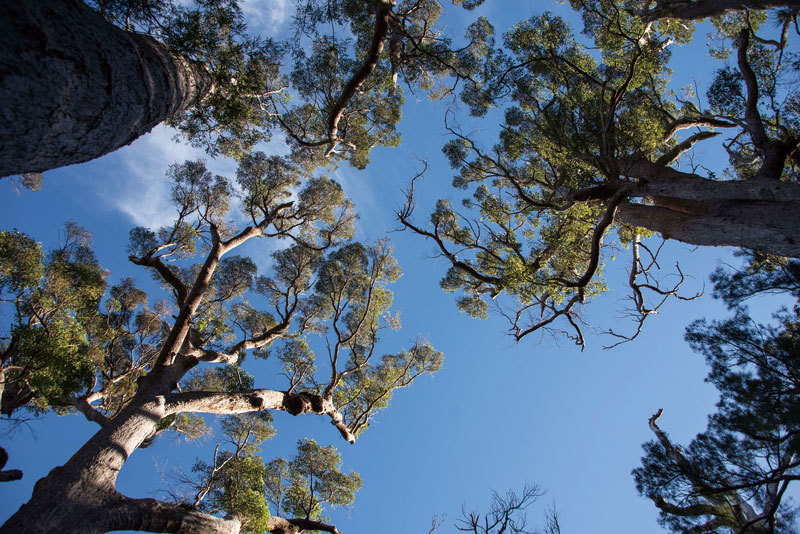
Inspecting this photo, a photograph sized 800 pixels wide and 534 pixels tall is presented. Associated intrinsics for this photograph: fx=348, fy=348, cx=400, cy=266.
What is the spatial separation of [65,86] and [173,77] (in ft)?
6.05

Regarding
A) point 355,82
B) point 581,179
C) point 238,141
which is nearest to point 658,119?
point 581,179

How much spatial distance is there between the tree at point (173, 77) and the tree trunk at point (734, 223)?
22.5 ft

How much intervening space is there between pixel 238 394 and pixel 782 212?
336 inches

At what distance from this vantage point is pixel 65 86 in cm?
222

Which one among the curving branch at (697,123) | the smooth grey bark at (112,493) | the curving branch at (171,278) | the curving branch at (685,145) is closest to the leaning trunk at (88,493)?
the smooth grey bark at (112,493)

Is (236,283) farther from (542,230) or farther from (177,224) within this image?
(542,230)

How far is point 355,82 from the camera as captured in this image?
8094 mm

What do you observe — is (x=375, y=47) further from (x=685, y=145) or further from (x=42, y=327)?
(x=42, y=327)

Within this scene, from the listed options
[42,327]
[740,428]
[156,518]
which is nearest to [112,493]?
[156,518]

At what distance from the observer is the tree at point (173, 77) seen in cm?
205

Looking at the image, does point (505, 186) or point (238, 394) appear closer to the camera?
point (238, 394)

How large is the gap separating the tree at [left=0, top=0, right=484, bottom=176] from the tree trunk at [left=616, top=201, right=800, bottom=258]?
6.86m

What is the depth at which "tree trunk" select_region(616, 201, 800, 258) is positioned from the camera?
169 inches

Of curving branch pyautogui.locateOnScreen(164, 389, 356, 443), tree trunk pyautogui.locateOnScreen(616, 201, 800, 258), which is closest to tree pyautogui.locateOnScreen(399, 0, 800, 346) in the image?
tree trunk pyautogui.locateOnScreen(616, 201, 800, 258)
